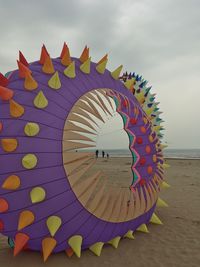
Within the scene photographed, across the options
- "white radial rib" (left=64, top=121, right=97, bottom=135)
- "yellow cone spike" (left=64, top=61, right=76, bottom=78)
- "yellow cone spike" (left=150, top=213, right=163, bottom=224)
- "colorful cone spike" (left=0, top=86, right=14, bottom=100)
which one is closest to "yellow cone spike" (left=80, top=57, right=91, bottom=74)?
"yellow cone spike" (left=64, top=61, right=76, bottom=78)

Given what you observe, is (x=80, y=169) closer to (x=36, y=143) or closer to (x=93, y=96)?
(x=36, y=143)

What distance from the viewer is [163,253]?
412cm

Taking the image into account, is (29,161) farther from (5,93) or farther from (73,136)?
(5,93)

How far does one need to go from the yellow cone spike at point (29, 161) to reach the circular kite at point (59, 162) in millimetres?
11

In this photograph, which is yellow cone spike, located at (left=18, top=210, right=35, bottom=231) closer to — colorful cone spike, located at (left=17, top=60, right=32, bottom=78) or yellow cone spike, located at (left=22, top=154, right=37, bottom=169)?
yellow cone spike, located at (left=22, top=154, right=37, bottom=169)

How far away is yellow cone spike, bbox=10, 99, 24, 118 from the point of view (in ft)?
11.0

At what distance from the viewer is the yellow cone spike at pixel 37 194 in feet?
10.5

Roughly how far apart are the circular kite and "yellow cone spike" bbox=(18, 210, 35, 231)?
11mm

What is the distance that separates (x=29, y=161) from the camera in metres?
3.21

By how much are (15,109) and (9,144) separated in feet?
1.42

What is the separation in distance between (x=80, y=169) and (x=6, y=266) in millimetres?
1561

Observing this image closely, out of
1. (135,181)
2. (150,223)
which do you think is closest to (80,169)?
(135,181)

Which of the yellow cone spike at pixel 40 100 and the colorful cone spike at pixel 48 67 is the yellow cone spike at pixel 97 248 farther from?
the colorful cone spike at pixel 48 67

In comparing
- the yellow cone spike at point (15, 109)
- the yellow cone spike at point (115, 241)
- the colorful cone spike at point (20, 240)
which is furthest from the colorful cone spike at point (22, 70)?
the yellow cone spike at point (115, 241)
